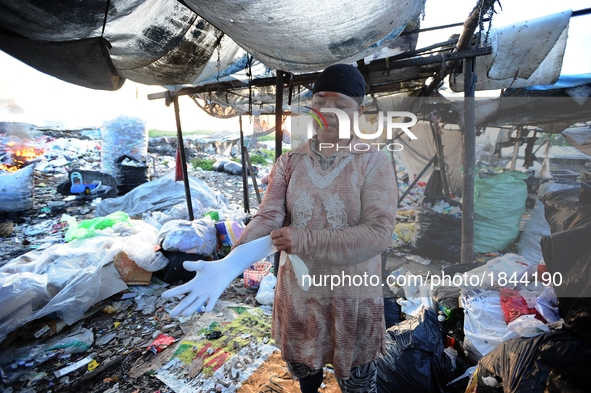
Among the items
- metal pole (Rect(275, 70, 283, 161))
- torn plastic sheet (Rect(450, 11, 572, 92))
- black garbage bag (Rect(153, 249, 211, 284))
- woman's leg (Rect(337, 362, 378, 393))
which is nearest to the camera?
woman's leg (Rect(337, 362, 378, 393))

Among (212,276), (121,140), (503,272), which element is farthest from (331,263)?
(121,140)

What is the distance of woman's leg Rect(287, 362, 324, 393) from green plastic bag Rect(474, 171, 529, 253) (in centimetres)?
429

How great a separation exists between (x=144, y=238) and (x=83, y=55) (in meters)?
2.72

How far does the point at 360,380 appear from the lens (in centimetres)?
138

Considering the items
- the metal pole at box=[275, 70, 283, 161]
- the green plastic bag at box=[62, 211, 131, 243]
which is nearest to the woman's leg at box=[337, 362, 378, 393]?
the metal pole at box=[275, 70, 283, 161]

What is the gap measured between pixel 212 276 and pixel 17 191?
8243mm

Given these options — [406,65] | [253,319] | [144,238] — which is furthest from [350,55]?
[144,238]

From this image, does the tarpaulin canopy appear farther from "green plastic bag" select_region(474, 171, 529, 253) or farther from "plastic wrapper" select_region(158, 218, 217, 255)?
"green plastic bag" select_region(474, 171, 529, 253)

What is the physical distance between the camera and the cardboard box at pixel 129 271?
3721 mm

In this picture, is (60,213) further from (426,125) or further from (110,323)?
(426,125)

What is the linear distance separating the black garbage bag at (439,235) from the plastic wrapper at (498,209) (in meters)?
0.39

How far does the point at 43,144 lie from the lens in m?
12.1

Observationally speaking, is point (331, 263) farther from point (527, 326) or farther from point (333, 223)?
point (527, 326)

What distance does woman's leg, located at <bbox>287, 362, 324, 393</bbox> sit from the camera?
1.48m
